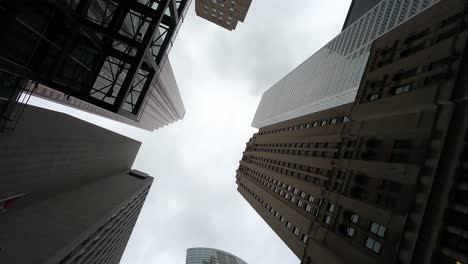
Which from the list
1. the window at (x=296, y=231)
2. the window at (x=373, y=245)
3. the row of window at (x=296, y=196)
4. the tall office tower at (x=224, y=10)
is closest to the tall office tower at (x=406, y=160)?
the window at (x=373, y=245)

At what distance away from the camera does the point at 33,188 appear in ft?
145

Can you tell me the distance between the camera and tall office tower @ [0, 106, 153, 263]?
3378 centimetres

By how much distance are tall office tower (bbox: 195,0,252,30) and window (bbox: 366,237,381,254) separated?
205ft

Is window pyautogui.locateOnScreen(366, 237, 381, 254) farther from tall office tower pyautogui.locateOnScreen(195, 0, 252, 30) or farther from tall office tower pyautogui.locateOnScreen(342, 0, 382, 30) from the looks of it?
tall office tower pyautogui.locateOnScreen(342, 0, 382, 30)

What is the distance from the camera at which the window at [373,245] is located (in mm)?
22244

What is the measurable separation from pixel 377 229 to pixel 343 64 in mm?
98493

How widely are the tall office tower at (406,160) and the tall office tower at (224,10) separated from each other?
47.5m

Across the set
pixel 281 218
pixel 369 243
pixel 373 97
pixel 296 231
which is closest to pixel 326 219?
pixel 369 243

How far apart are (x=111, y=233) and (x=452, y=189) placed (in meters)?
70.5

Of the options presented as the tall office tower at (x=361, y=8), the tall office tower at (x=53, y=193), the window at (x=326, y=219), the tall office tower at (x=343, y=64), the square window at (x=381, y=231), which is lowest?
the tall office tower at (x=53, y=193)

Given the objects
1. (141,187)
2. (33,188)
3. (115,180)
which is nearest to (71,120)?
(33,188)

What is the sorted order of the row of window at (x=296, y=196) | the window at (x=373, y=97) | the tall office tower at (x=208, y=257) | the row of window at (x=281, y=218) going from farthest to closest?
the tall office tower at (x=208, y=257) < the row of window at (x=296, y=196) < the row of window at (x=281, y=218) < the window at (x=373, y=97)

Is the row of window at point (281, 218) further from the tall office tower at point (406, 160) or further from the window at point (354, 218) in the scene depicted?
the window at point (354, 218)

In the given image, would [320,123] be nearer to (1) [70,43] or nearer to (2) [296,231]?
(2) [296,231]
